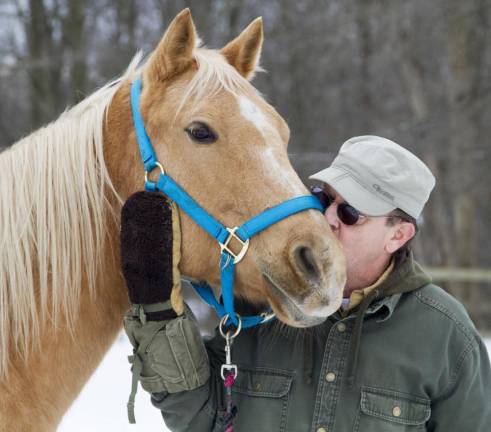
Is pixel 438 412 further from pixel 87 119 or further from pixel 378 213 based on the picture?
pixel 87 119

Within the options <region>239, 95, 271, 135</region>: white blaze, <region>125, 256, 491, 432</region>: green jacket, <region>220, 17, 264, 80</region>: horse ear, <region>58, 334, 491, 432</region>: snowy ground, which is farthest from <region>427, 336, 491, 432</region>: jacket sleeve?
<region>58, 334, 491, 432</region>: snowy ground

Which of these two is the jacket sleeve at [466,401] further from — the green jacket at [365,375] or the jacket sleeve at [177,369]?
the jacket sleeve at [177,369]

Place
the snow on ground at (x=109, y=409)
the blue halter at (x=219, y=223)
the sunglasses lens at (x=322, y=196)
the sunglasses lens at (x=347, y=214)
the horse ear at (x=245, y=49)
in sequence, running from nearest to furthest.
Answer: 1. the blue halter at (x=219, y=223)
2. the sunglasses lens at (x=347, y=214)
3. the sunglasses lens at (x=322, y=196)
4. the horse ear at (x=245, y=49)
5. the snow on ground at (x=109, y=409)

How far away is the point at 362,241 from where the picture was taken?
206 cm

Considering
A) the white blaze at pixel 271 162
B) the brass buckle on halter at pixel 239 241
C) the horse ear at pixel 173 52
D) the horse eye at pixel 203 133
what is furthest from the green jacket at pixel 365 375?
the horse ear at pixel 173 52

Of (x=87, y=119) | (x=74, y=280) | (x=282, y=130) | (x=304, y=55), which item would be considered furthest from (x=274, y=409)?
(x=304, y=55)

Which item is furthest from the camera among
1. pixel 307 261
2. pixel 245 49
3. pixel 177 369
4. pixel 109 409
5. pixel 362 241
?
pixel 109 409

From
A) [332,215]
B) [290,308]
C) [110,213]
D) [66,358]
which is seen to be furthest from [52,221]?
[332,215]

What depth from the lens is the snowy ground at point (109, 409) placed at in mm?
4523

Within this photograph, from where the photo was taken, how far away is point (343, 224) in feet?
6.78

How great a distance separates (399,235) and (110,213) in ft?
3.26

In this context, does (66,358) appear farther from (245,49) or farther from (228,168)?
(245,49)

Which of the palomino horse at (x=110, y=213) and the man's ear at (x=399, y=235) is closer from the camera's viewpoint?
the palomino horse at (x=110, y=213)

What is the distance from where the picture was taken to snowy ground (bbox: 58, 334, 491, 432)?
14.8ft
